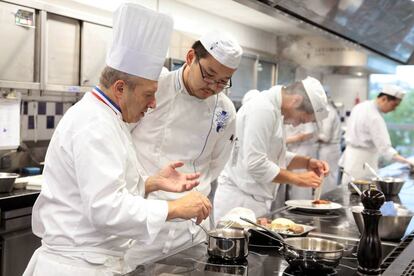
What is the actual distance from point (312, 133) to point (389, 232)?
15.2 feet

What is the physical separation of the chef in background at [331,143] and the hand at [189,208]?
5502 millimetres

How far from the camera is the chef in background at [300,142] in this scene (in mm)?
6680

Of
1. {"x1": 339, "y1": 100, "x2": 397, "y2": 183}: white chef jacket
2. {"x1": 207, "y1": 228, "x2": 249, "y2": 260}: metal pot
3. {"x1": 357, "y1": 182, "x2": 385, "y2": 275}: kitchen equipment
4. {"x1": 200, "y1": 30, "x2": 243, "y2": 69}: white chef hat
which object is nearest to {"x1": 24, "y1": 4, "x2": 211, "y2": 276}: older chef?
{"x1": 207, "y1": 228, "x2": 249, "y2": 260}: metal pot

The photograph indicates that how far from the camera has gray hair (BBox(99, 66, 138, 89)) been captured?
1723 millimetres

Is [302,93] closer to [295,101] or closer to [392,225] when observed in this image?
[295,101]

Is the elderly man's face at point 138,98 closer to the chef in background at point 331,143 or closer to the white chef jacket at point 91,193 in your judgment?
the white chef jacket at point 91,193

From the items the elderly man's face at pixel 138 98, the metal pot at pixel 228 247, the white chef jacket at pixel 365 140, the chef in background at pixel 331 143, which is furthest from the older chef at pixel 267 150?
the chef in background at pixel 331 143

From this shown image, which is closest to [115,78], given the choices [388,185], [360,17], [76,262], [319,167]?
[76,262]

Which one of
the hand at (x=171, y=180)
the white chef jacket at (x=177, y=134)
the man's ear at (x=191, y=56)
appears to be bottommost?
the hand at (x=171, y=180)

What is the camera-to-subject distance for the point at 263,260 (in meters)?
1.83

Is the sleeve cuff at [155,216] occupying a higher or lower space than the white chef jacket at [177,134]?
lower

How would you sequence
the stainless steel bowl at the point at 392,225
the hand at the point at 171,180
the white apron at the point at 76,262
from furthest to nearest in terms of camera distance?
1. the stainless steel bowl at the point at 392,225
2. the hand at the point at 171,180
3. the white apron at the point at 76,262

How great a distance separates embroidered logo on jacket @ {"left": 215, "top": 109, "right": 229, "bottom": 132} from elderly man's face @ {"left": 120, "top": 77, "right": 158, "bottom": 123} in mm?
794

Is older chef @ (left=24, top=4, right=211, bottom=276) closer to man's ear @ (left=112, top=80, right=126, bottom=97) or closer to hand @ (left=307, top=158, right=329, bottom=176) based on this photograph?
man's ear @ (left=112, top=80, right=126, bottom=97)
